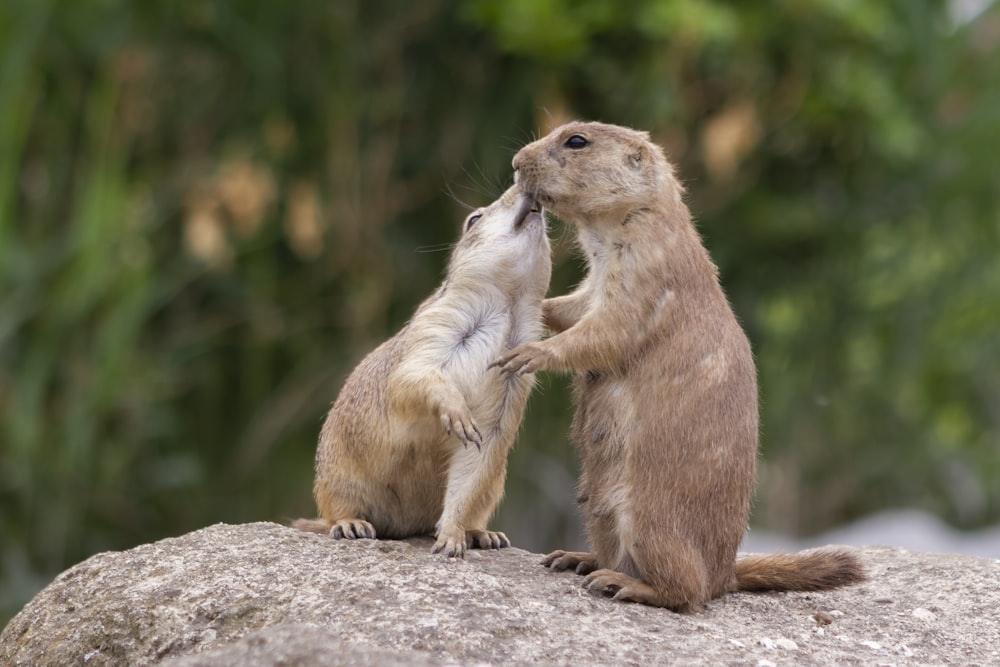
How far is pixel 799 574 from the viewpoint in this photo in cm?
663

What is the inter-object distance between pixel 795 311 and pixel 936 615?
9.13 meters

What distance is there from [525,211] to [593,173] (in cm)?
38

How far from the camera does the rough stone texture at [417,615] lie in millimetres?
5246

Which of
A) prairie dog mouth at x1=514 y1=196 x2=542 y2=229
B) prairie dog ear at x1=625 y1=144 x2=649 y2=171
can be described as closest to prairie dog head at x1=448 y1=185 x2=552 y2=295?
prairie dog mouth at x1=514 y1=196 x2=542 y2=229

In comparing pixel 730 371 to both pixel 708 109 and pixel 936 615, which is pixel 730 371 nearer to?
pixel 936 615

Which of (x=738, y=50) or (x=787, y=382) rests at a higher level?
(x=738, y=50)

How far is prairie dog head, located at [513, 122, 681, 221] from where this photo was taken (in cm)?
645

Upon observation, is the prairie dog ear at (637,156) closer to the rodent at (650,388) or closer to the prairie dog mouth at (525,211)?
the rodent at (650,388)

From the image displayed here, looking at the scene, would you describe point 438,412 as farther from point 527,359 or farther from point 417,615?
point 417,615

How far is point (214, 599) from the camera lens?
5.80 meters

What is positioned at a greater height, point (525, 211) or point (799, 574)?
point (525, 211)

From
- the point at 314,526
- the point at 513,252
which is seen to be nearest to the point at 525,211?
the point at 513,252

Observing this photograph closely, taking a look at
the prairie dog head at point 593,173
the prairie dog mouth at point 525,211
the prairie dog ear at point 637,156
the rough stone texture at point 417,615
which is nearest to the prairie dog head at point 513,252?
the prairie dog mouth at point 525,211

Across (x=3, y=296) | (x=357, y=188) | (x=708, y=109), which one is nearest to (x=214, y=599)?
(x=3, y=296)
